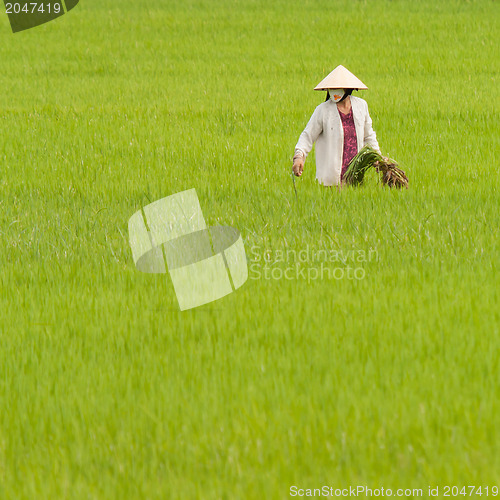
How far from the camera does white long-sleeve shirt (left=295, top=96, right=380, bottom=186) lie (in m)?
7.16

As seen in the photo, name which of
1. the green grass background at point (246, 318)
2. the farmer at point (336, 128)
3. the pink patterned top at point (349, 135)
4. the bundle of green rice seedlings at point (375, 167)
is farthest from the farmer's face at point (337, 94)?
the green grass background at point (246, 318)

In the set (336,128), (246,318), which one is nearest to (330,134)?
(336,128)

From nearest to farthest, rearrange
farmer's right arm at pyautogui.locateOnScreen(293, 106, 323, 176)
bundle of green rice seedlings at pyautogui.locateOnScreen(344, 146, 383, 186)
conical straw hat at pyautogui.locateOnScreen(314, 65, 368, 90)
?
bundle of green rice seedlings at pyautogui.locateOnScreen(344, 146, 383, 186)
conical straw hat at pyautogui.locateOnScreen(314, 65, 368, 90)
farmer's right arm at pyautogui.locateOnScreen(293, 106, 323, 176)

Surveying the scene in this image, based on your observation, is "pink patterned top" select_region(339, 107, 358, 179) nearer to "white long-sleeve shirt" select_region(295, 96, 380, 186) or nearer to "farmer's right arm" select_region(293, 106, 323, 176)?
"white long-sleeve shirt" select_region(295, 96, 380, 186)

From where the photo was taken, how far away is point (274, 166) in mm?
8797

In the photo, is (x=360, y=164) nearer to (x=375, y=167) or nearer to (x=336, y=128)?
(x=375, y=167)

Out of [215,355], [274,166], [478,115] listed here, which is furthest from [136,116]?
[215,355]

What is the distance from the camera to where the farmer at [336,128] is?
23.5 feet

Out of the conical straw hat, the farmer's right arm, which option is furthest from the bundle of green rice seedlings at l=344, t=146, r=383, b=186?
the conical straw hat

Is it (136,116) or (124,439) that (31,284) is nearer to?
(124,439)

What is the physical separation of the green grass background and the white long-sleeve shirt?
25 cm

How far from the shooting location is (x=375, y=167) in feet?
23.1

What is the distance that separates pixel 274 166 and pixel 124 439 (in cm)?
595

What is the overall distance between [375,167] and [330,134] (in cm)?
51
